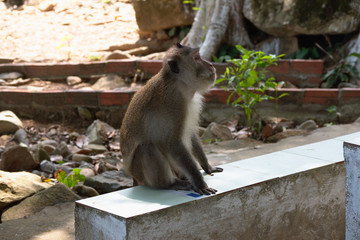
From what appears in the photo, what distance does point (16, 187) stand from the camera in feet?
14.5

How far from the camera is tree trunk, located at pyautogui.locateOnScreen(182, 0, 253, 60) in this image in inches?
330

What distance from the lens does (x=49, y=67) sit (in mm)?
8516

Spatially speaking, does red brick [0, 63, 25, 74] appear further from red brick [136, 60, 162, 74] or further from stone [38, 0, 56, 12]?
stone [38, 0, 56, 12]

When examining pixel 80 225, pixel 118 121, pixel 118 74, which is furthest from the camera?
pixel 118 74

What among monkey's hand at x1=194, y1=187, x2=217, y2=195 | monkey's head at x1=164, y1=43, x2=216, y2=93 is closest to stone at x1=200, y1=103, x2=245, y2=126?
monkey's head at x1=164, y1=43, x2=216, y2=93

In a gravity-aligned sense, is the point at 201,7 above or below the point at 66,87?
above

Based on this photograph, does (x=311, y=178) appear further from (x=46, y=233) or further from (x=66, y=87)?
(x=66, y=87)

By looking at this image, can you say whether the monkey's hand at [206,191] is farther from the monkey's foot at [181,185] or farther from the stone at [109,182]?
the stone at [109,182]

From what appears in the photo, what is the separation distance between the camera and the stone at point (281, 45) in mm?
8109

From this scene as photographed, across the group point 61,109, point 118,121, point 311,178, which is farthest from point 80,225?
point 61,109

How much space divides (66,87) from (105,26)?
346 cm

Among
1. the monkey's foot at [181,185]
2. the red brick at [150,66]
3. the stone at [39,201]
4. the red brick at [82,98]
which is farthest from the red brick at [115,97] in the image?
the monkey's foot at [181,185]

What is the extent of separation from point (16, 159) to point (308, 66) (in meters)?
4.45

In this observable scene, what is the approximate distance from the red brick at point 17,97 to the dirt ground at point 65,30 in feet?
5.61
